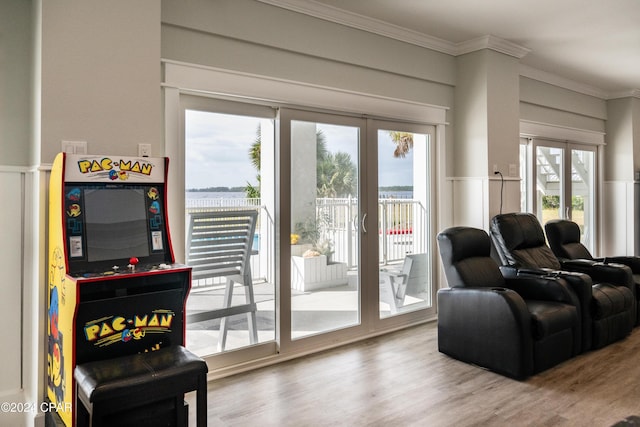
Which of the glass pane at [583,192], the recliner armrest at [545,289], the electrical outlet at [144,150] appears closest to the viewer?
the electrical outlet at [144,150]

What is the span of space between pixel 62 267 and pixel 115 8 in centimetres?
141

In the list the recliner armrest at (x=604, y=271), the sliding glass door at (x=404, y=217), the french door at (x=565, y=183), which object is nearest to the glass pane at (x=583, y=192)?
the french door at (x=565, y=183)

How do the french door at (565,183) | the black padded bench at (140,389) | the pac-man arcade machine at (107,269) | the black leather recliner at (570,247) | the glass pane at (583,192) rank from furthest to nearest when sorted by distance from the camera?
the glass pane at (583,192), the french door at (565,183), the black leather recliner at (570,247), the pac-man arcade machine at (107,269), the black padded bench at (140,389)

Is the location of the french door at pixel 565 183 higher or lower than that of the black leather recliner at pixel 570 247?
higher

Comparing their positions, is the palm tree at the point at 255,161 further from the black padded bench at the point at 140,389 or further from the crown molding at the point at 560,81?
the crown molding at the point at 560,81

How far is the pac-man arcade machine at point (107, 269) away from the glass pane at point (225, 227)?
0.90 m

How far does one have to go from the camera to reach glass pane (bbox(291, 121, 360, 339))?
3805 mm

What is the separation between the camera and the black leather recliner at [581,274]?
3.81 metres

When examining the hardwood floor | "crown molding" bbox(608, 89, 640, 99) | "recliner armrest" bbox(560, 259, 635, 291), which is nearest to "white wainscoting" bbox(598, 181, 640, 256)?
"crown molding" bbox(608, 89, 640, 99)

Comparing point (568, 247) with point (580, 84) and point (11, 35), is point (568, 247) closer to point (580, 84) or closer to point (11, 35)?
point (580, 84)

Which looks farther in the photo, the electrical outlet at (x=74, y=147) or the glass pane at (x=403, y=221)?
the glass pane at (x=403, y=221)

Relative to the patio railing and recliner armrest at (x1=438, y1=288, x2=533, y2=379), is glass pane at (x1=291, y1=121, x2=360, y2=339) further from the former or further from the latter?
recliner armrest at (x1=438, y1=288, x2=533, y2=379)

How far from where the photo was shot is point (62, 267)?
217 cm

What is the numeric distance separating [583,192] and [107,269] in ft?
22.1
